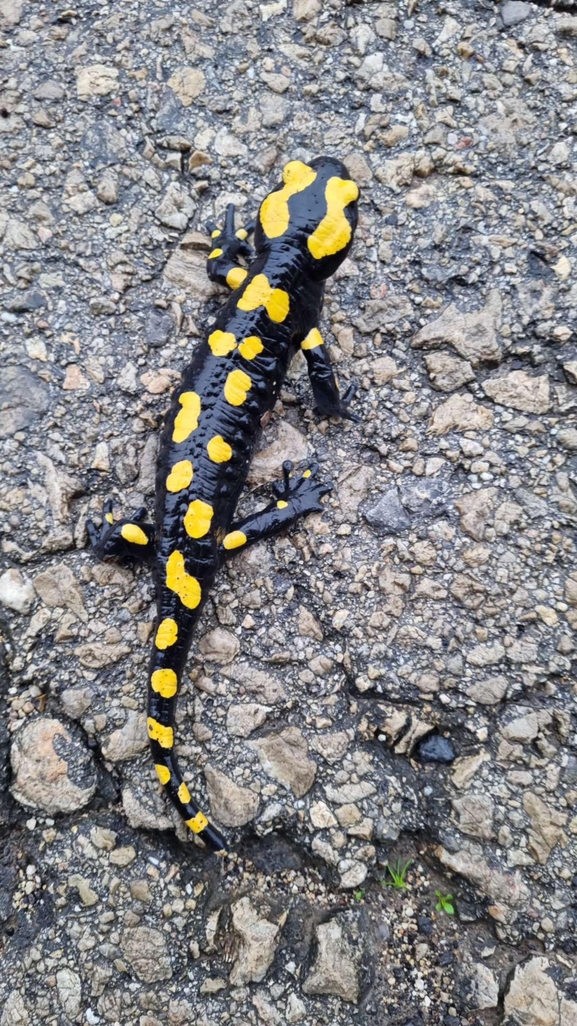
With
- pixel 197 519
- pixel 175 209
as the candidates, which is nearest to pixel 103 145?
pixel 175 209

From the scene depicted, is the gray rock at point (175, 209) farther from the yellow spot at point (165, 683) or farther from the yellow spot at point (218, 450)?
the yellow spot at point (165, 683)

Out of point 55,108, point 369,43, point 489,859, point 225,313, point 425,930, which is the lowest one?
point 425,930

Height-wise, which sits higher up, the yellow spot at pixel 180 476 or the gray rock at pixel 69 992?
the yellow spot at pixel 180 476

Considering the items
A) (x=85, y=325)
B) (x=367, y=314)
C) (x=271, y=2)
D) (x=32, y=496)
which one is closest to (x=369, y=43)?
(x=271, y=2)

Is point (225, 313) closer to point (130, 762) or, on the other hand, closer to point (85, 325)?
point (85, 325)

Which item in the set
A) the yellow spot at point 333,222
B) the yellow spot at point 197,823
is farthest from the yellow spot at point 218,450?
the yellow spot at point 197,823

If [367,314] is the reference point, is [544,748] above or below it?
below

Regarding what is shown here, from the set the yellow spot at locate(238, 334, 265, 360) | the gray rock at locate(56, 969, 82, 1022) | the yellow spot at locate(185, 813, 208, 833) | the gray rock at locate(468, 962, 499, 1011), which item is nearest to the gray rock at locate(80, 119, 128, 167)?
the yellow spot at locate(238, 334, 265, 360)
